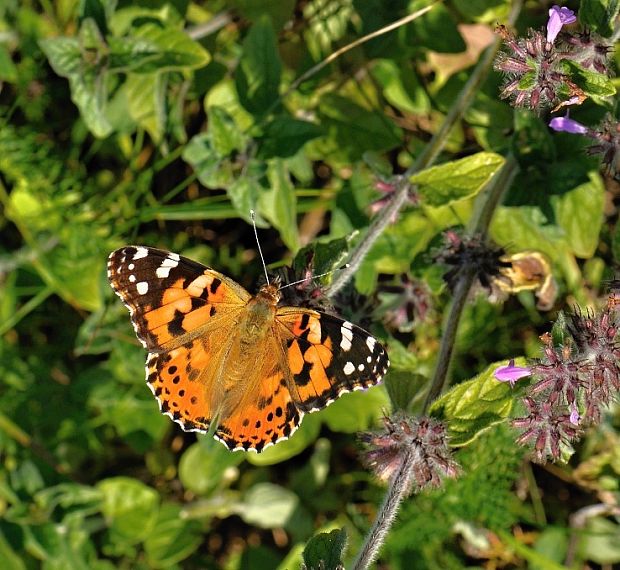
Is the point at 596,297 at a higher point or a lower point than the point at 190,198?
lower

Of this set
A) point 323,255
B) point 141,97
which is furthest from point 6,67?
point 323,255

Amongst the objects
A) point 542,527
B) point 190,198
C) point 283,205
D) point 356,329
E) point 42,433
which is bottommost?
point 542,527

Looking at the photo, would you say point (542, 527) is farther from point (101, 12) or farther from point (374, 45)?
point (101, 12)

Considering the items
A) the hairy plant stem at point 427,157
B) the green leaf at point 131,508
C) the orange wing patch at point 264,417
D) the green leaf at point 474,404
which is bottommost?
the green leaf at point 131,508

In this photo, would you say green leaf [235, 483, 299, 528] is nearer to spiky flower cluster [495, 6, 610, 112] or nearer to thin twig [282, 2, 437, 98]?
thin twig [282, 2, 437, 98]

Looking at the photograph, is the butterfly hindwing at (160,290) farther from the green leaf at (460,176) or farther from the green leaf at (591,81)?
the green leaf at (591,81)

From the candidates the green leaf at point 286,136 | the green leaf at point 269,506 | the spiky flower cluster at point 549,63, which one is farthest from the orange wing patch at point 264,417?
the green leaf at point 269,506

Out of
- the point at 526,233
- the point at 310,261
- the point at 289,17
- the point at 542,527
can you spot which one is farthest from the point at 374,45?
the point at 542,527
